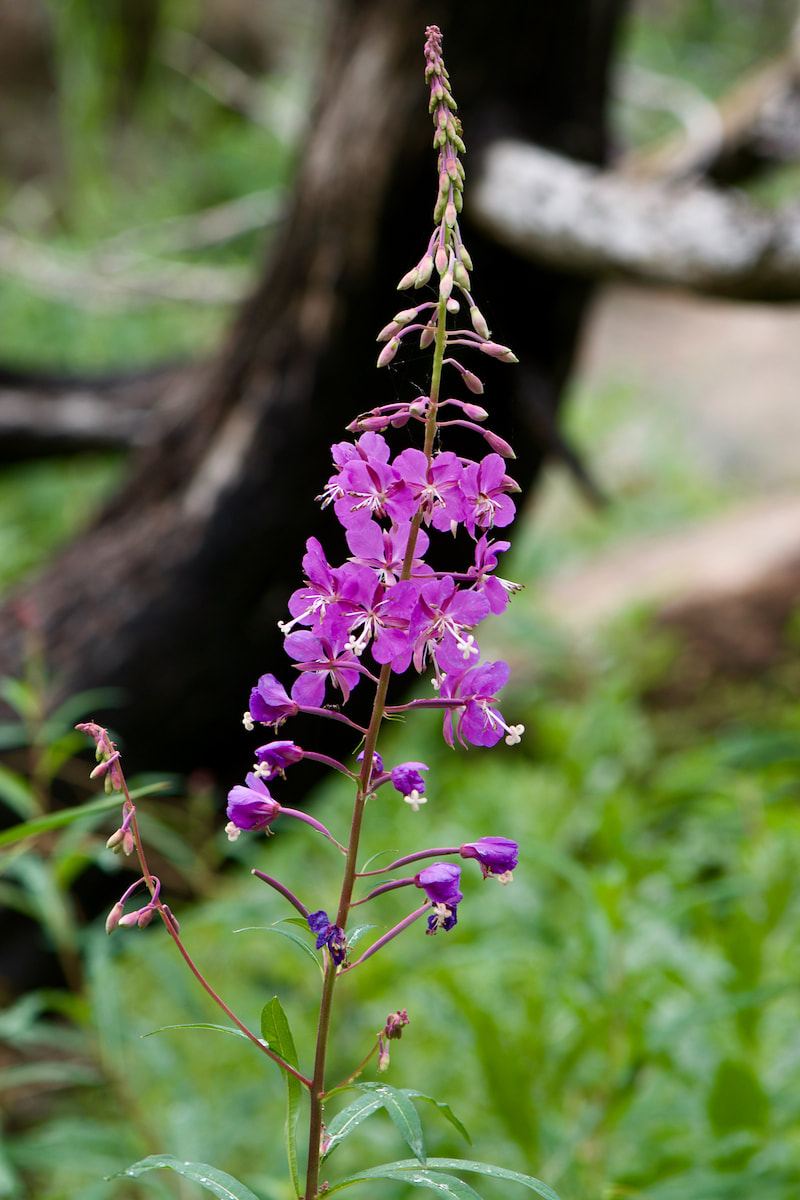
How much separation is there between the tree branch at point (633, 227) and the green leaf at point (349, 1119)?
4.06 ft

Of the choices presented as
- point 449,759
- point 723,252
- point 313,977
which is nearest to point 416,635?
point 723,252

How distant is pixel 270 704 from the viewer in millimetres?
550

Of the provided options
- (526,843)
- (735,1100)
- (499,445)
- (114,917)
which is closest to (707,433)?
(526,843)

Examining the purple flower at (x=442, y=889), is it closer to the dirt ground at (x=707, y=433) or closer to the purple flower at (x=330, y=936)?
the purple flower at (x=330, y=936)

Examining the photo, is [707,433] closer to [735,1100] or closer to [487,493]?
[735,1100]

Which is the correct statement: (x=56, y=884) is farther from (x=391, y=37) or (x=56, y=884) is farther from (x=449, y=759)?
(x=449, y=759)

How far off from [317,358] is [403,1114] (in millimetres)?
1414

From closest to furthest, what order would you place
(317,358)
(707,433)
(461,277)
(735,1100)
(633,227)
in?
(461,277), (735,1100), (633,227), (317,358), (707,433)

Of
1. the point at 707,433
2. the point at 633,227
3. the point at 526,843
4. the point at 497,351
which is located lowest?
the point at 497,351

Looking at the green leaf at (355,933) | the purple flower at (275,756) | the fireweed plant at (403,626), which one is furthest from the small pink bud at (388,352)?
the green leaf at (355,933)

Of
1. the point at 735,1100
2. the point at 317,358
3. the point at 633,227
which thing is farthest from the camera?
the point at 317,358

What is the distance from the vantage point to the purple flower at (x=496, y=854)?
0.55 meters

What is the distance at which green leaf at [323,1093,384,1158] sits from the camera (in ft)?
1.95

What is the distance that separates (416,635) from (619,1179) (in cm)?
93
